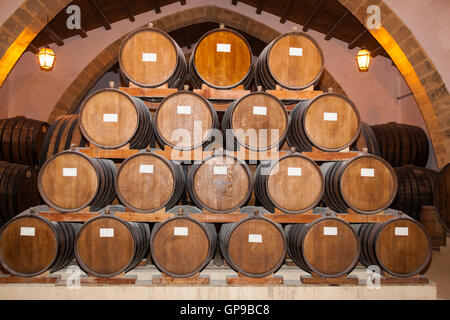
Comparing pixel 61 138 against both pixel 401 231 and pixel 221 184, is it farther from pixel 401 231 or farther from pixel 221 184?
pixel 401 231

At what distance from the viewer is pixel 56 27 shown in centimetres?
725

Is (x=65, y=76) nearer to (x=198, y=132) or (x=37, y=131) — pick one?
(x=37, y=131)

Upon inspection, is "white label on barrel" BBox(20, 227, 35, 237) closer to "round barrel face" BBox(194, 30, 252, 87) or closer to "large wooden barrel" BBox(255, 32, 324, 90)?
"round barrel face" BBox(194, 30, 252, 87)

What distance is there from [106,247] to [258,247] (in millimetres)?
1353

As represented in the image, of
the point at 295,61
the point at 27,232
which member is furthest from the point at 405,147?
the point at 27,232

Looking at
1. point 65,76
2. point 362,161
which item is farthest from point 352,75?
point 65,76

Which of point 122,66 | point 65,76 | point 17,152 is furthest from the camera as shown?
point 65,76

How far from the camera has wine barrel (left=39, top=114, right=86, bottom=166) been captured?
421 cm

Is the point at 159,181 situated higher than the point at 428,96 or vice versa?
the point at 428,96

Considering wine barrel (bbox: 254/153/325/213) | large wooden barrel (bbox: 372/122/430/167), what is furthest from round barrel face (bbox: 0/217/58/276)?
large wooden barrel (bbox: 372/122/430/167)

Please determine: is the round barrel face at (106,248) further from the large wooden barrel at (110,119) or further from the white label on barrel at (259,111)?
Result: the white label on barrel at (259,111)

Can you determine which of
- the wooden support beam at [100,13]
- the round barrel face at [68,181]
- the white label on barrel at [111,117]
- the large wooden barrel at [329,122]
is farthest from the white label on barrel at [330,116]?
the wooden support beam at [100,13]

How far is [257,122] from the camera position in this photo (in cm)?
329

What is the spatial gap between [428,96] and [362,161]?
8.00 feet
